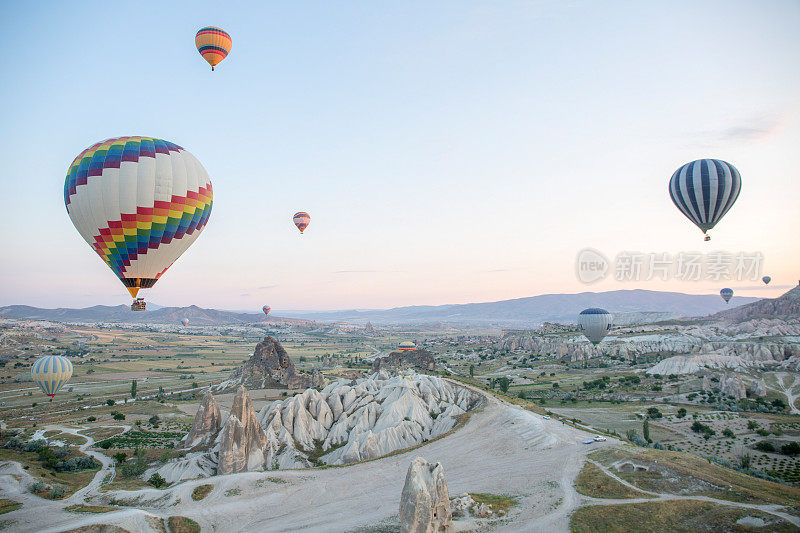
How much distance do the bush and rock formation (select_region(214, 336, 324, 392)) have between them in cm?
4832

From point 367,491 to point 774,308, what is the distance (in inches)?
7469

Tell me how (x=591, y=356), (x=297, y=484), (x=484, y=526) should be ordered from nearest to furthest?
1. (x=484, y=526)
2. (x=297, y=484)
3. (x=591, y=356)

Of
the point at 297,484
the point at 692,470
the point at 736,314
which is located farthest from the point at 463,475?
the point at 736,314

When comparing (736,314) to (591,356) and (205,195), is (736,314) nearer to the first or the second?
(591,356)

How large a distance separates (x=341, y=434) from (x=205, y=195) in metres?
28.9

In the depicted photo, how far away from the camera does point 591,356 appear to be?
129 m

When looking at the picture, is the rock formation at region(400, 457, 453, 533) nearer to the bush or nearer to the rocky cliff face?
the rocky cliff face

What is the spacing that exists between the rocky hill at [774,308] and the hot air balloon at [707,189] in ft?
427

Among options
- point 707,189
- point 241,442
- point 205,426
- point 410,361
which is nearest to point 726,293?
point 410,361

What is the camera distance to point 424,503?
73.2 feet

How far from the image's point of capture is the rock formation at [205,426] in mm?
47188

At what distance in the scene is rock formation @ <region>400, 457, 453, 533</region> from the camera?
875 inches

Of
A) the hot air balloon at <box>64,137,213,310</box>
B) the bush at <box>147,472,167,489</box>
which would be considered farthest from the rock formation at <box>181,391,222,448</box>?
the hot air balloon at <box>64,137,213,310</box>

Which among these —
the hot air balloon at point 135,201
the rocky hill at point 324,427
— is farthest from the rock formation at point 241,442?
the hot air balloon at point 135,201
